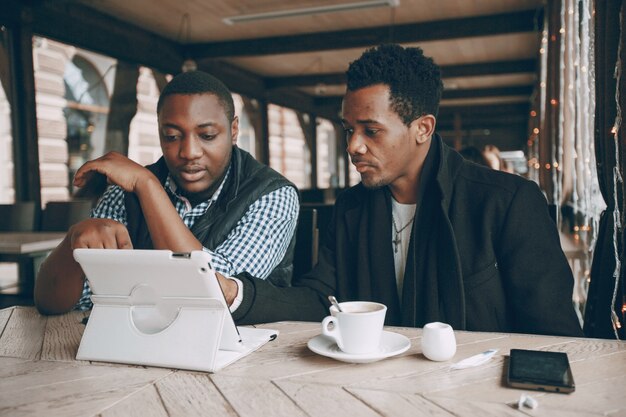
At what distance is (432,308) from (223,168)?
77cm

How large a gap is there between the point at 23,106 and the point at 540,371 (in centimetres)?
526

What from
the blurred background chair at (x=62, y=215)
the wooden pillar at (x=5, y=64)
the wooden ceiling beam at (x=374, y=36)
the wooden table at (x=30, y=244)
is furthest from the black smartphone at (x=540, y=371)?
the wooden ceiling beam at (x=374, y=36)

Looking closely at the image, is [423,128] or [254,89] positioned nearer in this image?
[423,128]

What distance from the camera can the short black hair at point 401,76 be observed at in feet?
5.13

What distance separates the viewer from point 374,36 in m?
6.75

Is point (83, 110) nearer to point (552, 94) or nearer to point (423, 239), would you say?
point (552, 94)

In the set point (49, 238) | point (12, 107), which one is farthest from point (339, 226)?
point (12, 107)

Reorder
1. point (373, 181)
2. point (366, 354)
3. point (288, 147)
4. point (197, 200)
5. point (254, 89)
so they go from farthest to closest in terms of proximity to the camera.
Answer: point (288, 147) < point (254, 89) < point (197, 200) < point (373, 181) < point (366, 354)

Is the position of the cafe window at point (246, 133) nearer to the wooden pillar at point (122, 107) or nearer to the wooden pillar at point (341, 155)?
the wooden pillar at point (122, 107)

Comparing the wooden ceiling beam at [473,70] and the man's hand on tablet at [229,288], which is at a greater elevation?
the wooden ceiling beam at [473,70]

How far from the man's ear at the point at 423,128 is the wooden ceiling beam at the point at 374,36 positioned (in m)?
5.21

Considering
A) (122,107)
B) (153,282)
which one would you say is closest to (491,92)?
(122,107)

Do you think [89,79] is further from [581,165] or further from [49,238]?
[581,165]

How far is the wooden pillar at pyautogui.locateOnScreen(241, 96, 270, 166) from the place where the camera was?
10086mm
